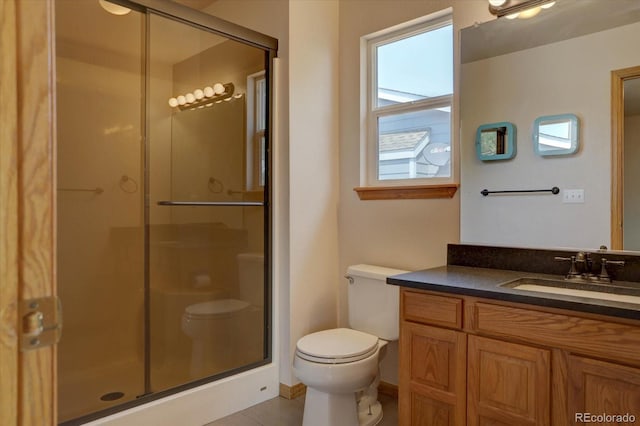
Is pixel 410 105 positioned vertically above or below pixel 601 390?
above

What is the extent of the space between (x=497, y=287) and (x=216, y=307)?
5.58ft

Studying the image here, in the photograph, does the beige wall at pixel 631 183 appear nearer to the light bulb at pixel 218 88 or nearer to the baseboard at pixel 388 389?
the baseboard at pixel 388 389

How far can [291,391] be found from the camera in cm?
256

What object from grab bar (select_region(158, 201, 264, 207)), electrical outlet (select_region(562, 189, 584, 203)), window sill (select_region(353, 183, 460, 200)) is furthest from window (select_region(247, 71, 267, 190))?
electrical outlet (select_region(562, 189, 584, 203))

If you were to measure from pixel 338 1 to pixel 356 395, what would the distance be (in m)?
2.44

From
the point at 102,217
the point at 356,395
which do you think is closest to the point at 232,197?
the point at 102,217

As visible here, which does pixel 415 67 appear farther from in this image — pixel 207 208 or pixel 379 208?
pixel 207 208

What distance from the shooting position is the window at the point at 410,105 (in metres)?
2.43

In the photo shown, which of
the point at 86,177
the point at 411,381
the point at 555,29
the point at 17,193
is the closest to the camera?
the point at 17,193

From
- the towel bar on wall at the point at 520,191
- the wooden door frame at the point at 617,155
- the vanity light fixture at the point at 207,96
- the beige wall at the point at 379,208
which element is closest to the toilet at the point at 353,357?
the beige wall at the point at 379,208

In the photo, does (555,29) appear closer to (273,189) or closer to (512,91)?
(512,91)

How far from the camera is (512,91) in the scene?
208 centimetres

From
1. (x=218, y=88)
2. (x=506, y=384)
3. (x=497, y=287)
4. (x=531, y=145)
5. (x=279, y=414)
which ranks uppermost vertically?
(x=218, y=88)

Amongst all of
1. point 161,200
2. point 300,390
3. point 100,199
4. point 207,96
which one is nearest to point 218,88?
point 207,96
